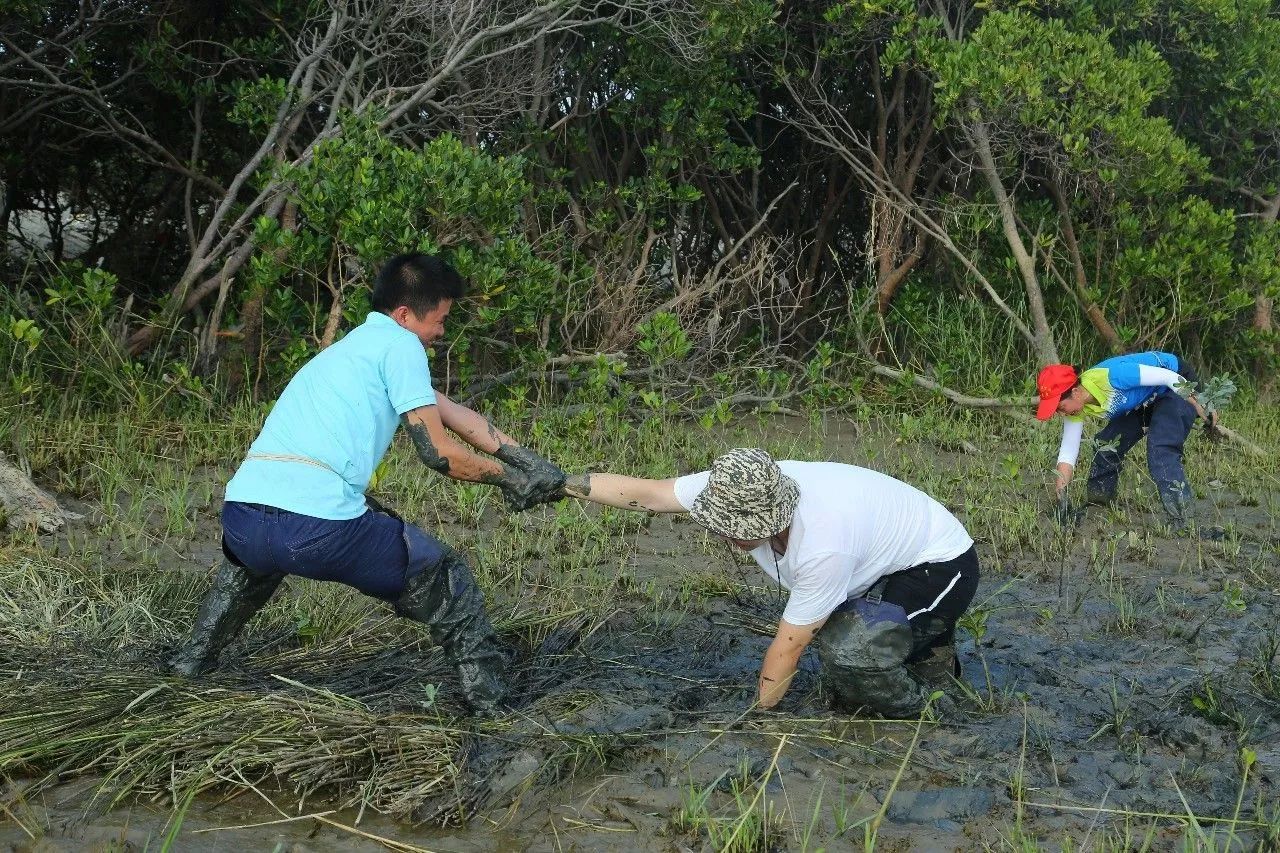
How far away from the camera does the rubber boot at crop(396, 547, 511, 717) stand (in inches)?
171

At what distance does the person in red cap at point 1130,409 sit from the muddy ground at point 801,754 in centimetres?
154

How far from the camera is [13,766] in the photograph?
13.3 feet

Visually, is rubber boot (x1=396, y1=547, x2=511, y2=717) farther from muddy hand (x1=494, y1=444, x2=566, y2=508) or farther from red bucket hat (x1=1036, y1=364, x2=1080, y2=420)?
red bucket hat (x1=1036, y1=364, x2=1080, y2=420)

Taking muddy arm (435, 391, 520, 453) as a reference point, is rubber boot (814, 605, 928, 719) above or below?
below

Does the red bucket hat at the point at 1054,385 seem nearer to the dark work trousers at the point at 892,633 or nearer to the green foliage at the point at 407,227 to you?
the dark work trousers at the point at 892,633

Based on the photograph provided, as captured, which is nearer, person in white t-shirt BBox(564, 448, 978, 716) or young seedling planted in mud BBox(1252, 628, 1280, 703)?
person in white t-shirt BBox(564, 448, 978, 716)

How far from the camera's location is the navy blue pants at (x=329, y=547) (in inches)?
160

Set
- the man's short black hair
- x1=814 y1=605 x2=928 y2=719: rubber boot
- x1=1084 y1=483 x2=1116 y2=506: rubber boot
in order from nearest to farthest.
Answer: the man's short black hair
x1=814 y1=605 x2=928 y2=719: rubber boot
x1=1084 y1=483 x2=1116 y2=506: rubber boot

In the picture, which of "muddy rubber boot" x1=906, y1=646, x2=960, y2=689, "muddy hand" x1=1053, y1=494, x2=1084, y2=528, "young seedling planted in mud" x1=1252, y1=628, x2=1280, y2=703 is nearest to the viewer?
"young seedling planted in mud" x1=1252, y1=628, x2=1280, y2=703

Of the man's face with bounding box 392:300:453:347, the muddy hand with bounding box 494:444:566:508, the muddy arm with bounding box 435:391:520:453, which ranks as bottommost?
the muddy hand with bounding box 494:444:566:508

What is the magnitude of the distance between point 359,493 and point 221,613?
26.6 inches

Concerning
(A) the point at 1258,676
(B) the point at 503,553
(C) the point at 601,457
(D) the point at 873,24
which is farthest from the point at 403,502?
(D) the point at 873,24

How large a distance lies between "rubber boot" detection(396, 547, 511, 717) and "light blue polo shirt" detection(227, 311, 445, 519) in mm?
370

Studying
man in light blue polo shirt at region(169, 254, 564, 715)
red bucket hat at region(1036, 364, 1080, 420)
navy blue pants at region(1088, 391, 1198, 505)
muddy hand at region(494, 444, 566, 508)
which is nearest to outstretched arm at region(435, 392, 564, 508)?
muddy hand at region(494, 444, 566, 508)
